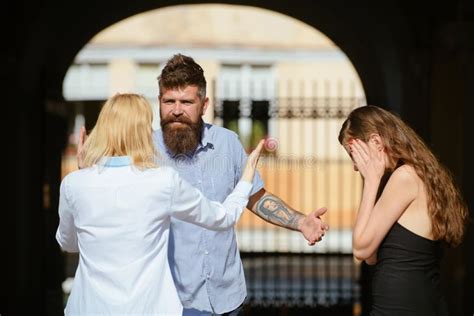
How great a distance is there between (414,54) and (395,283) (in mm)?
5645

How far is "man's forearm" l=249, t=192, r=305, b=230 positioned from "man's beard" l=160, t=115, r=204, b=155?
55cm

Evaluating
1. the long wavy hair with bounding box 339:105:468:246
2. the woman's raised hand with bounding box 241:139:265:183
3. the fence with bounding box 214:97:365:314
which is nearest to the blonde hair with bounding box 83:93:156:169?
the woman's raised hand with bounding box 241:139:265:183

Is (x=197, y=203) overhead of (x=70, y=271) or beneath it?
overhead

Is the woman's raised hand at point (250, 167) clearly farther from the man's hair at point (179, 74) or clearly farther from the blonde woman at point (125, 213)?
the man's hair at point (179, 74)

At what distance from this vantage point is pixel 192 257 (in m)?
4.30

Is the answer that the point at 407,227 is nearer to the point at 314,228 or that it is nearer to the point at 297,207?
the point at 314,228

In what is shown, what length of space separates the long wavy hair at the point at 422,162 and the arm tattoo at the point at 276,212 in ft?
2.22

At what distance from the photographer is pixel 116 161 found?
11.7 ft

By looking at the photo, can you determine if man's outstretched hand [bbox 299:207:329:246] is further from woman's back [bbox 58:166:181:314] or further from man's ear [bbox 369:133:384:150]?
woman's back [bbox 58:166:181:314]

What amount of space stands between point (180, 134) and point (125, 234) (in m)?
0.87

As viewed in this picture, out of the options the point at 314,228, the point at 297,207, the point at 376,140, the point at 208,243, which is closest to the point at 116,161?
the point at 208,243

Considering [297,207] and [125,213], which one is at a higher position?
[125,213]

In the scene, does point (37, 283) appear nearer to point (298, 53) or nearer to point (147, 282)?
point (147, 282)

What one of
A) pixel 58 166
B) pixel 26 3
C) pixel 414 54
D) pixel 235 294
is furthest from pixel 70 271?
pixel 235 294
